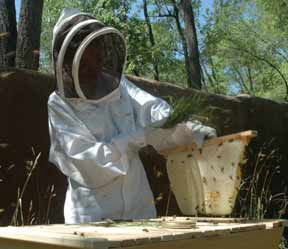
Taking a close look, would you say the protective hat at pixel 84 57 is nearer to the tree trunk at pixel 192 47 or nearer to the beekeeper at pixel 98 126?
the beekeeper at pixel 98 126

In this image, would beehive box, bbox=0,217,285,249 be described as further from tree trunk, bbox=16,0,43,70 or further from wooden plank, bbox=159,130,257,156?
tree trunk, bbox=16,0,43,70

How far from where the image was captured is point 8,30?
5195mm

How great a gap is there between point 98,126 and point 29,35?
7.67 ft

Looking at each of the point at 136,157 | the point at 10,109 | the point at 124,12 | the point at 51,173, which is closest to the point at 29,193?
the point at 51,173

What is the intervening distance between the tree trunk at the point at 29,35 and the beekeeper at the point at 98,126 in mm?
1741

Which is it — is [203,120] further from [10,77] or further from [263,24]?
[263,24]

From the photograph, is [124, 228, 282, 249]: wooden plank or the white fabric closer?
[124, 228, 282, 249]: wooden plank

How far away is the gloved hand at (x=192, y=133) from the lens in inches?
109

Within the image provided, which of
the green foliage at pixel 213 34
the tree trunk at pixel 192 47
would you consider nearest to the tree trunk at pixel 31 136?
the tree trunk at pixel 192 47

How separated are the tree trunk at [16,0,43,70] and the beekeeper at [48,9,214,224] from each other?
1741 mm

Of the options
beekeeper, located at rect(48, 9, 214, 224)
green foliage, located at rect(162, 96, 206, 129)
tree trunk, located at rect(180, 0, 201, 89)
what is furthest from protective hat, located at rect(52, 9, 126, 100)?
tree trunk, located at rect(180, 0, 201, 89)

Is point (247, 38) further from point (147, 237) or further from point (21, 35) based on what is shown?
point (147, 237)

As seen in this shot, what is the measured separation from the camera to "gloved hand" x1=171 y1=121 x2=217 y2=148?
277 cm

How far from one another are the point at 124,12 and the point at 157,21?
27.5 ft
